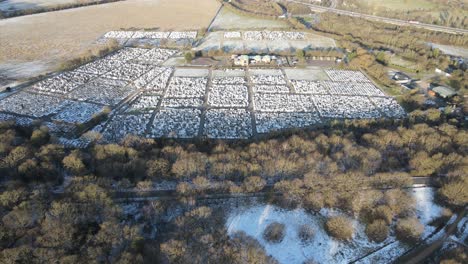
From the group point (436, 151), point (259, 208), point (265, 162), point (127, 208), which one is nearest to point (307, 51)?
point (436, 151)

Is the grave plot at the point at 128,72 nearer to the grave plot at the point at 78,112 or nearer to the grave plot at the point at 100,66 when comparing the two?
the grave plot at the point at 100,66

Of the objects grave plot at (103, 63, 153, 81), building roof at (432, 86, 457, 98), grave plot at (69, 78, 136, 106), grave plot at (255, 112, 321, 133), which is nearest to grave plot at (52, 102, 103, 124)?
grave plot at (69, 78, 136, 106)

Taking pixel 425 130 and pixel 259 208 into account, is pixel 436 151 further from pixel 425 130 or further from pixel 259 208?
pixel 259 208

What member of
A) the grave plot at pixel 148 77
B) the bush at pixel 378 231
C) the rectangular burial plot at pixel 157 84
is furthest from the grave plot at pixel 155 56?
the bush at pixel 378 231

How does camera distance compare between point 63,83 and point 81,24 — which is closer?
point 63,83

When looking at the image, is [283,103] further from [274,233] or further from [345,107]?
[274,233]

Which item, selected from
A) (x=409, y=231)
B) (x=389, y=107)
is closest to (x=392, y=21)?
(x=389, y=107)
